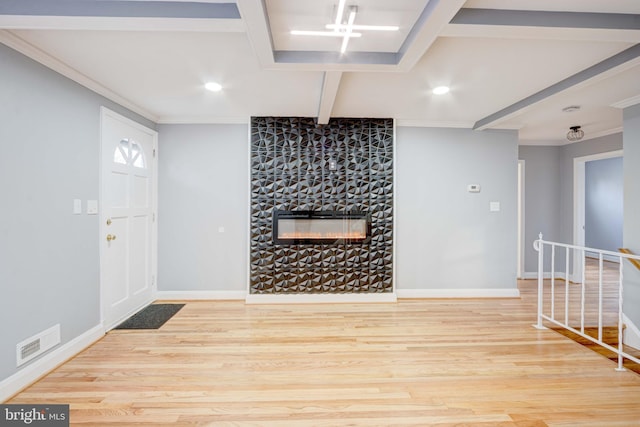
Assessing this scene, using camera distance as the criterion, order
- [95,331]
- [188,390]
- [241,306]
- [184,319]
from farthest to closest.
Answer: [241,306], [184,319], [95,331], [188,390]

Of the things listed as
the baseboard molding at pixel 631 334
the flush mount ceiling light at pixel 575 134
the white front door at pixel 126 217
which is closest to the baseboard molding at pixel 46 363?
the white front door at pixel 126 217

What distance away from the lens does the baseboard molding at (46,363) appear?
200 centimetres

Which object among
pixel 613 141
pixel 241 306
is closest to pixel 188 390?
pixel 241 306

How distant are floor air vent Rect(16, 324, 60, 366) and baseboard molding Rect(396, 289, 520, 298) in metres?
3.57

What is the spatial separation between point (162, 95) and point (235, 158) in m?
1.14

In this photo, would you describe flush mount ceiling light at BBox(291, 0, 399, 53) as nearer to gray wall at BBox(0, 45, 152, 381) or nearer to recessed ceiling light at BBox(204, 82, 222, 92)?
recessed ceiling light at BBox(204, 82, 222, 92)

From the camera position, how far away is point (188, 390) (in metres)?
2.10

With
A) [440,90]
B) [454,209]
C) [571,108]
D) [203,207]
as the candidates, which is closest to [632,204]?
[571,108]

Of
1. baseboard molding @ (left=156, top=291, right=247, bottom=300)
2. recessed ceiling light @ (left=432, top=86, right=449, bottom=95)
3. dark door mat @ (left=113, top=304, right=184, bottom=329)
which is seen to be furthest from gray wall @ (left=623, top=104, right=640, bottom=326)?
dark door mat @ (left=113, top=304, right=184, bottom=329)

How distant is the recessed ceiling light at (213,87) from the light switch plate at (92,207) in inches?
58.6

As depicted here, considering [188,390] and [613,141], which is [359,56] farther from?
[613,141]

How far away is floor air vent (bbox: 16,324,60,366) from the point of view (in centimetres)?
210

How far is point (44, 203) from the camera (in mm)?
2299

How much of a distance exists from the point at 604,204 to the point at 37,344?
1045 centimetres
